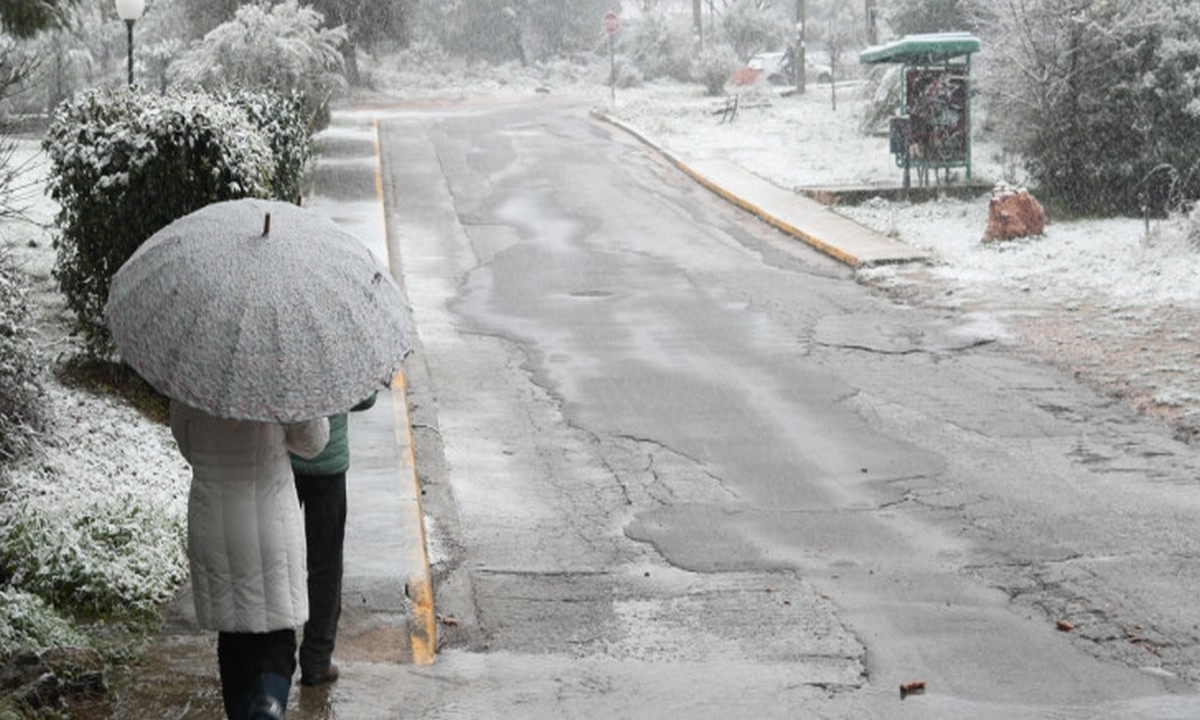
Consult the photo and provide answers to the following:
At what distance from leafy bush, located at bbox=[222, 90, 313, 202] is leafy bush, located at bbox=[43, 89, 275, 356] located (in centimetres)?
420

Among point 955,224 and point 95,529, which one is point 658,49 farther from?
point 95,529

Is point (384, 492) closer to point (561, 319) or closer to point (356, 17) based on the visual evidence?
point (561, 319)

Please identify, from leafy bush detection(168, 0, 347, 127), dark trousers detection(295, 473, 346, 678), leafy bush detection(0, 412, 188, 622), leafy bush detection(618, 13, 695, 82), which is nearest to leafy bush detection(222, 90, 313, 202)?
leafy bush detection(168, 0, 347, 127)

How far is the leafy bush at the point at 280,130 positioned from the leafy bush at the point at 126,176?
420cm

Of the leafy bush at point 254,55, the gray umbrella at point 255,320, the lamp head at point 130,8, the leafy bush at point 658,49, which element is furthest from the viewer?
the leafy bush at point 658,49

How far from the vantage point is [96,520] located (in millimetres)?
7684

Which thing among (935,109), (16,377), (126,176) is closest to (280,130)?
(126,176)

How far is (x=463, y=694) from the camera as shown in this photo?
629 centimetres

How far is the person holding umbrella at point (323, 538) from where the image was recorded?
233 inches

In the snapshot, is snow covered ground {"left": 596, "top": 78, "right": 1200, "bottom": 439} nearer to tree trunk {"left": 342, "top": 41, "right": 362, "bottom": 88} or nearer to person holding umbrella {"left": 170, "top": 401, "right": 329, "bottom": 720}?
person holding umbrella {"left": 170, "top": 401, "right": 329, "bottom": 720}

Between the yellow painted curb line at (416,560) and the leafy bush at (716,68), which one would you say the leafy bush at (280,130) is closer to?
the yellow painted curb line at (416,560)

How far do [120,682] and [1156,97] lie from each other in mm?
19457

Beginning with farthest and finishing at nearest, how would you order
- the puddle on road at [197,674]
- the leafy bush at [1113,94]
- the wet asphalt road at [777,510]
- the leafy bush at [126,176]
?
the leafy bush at [1113,94]
the leafy bush at [126,176]
the wet asphalt road at [777,510]
the puddle on road at [197,674]

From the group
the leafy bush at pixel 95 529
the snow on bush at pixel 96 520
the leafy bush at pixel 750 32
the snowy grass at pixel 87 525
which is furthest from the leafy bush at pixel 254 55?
the leafy bush at pixel 750 32
